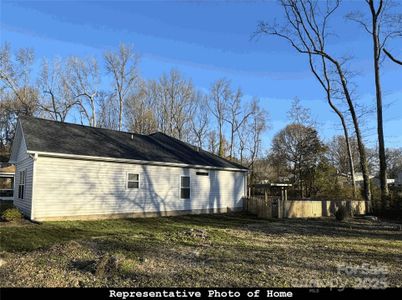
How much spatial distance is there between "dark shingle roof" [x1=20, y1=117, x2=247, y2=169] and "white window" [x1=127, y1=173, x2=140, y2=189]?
822mm

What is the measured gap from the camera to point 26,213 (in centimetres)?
1438

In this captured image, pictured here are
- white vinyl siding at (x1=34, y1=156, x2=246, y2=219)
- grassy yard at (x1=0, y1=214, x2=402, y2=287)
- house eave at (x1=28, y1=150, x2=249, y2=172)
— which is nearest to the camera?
grassy yard at (x1=0, y1=214, x2=402, y2=287)

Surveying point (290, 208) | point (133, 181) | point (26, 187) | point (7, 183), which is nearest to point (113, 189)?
point (133, 181)

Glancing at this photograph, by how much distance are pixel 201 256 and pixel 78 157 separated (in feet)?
28.6

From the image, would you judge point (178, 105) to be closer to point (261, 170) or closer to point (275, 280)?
point (261, 170)

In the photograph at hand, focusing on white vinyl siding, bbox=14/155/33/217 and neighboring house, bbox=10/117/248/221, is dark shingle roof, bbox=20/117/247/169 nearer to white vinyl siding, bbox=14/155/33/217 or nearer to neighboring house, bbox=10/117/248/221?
neighboring house, bbox=10/117/248/221

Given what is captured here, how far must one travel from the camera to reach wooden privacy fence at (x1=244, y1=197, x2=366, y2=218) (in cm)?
1828

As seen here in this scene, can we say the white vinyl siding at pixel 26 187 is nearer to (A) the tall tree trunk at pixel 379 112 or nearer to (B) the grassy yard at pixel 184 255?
(B) the grassy yard at pixel 184 255

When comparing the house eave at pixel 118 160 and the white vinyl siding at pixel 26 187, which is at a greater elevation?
the house eave at pixel 118 160

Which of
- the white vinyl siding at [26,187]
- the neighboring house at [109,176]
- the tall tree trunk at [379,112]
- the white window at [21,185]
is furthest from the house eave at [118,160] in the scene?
the tall tree trunk at [379,112]

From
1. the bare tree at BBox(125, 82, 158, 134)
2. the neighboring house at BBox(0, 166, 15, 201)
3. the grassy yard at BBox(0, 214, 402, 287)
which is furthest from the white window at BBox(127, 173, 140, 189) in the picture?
the bare tree at BBox(125, 82, 158, 134)

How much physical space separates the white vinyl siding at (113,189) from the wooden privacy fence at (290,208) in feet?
5.46

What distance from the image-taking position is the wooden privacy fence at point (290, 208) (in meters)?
18.3

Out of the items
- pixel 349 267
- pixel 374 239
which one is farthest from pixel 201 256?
pixel 374 239
